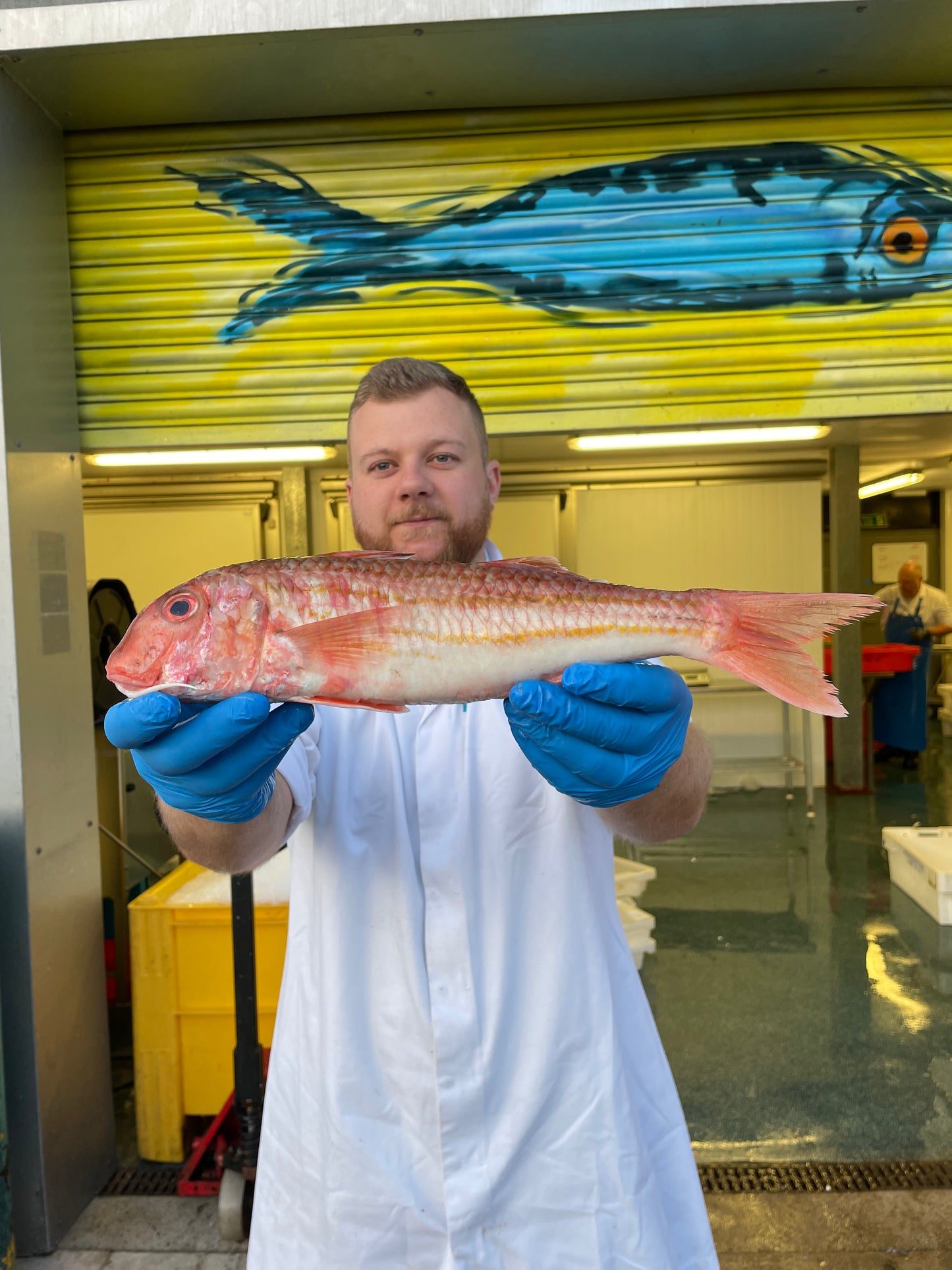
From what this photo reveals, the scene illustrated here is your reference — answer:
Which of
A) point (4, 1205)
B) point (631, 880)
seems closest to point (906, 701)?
point (631, 880)

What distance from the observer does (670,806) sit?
2.11 meters

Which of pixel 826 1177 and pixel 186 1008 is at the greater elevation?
pixel 186 1008

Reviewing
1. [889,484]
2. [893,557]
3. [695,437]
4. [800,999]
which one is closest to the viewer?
[800,999]

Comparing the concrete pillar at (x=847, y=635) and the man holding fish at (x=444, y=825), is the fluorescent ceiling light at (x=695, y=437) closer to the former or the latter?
the concrete pillar at (x=847, y=635)

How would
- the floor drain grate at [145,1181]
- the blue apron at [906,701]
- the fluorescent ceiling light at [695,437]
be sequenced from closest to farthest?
1. the floor drain grate at [145,1181]
2. the fluorescent ceiling light at [695,437]
3. the blue apron at [906,701]

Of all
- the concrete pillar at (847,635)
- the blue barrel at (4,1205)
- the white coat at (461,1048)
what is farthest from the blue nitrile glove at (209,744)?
the concrete pillar at (847,635)

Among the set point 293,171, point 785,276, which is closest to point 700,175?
Answer: point 785,276

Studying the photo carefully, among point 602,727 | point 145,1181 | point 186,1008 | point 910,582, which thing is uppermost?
point 910,582

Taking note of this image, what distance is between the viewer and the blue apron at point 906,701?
11180 mm

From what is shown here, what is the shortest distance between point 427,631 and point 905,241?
3.15 metres

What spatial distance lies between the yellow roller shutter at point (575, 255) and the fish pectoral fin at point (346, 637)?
2.15 meters

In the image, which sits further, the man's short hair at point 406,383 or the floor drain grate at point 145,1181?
the floor drain grate at point 145,1181

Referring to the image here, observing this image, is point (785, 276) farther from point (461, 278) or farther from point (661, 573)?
point (661, 573)

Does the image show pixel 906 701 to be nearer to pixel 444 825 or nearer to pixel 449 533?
pixel 449 533
